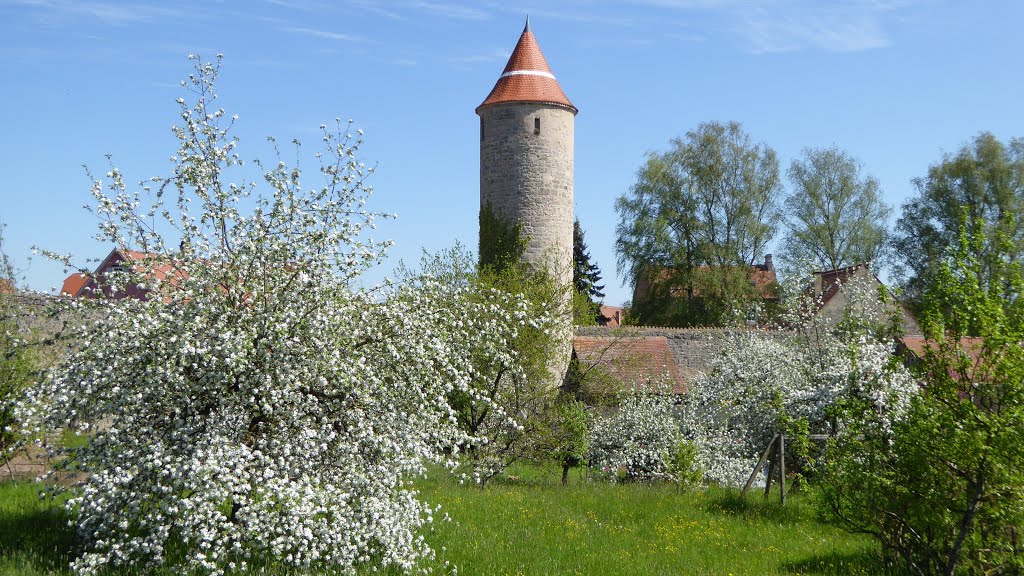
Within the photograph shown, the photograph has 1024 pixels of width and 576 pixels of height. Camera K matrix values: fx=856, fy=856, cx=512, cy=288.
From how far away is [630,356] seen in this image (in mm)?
24891

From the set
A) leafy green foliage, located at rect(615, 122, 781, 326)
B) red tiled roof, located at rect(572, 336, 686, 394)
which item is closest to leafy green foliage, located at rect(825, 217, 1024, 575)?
red tiled roof, located at rect(572, 336, 686, 394)

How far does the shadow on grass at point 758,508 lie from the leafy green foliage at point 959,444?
3881mm

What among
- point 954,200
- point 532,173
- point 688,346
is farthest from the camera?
point 954,200

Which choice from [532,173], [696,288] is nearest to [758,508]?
[532,173]

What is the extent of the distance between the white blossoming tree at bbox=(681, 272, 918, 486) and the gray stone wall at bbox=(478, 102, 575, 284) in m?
8.77

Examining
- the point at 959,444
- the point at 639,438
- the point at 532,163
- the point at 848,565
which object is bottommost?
the point at 848,565

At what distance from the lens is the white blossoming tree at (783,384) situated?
50.2 feet

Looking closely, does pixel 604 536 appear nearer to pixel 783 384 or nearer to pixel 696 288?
pixel 783 384

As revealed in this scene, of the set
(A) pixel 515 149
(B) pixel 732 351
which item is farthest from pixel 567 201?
(B) pixel 732 351

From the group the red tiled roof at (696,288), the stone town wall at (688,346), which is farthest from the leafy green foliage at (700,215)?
the stone town wall at (688,346)

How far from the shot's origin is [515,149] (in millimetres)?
27641

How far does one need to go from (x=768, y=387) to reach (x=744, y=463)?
1597 mm

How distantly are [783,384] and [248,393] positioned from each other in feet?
39.4

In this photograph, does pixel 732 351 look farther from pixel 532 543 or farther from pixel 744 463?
pixel 532 543
